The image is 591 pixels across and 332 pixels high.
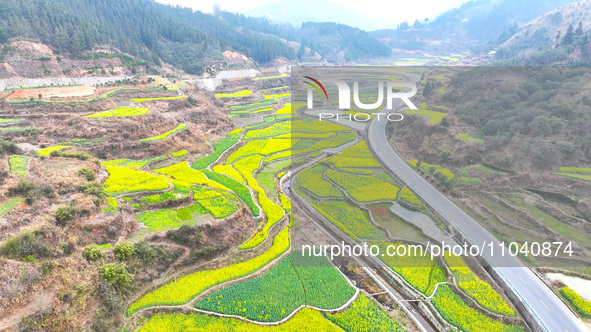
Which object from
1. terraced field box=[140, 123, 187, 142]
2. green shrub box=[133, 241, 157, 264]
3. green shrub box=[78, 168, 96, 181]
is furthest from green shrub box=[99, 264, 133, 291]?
terraced field box=[140, 123, 187, 142]

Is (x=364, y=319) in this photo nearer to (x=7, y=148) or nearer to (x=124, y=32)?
(x=7, y=148)

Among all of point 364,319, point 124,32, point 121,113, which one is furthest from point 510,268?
point 124,32

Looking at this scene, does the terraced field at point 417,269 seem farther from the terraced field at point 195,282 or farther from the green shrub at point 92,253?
the green shrub at point 92,253

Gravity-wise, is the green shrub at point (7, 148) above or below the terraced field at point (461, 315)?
above

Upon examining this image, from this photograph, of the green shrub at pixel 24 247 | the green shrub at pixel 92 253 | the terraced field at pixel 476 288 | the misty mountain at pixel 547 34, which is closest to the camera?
the green shrub at pixel 24 247

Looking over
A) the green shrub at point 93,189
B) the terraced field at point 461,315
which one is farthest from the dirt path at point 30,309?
the terraced field at point 461,315

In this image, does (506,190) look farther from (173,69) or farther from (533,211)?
(173,69)

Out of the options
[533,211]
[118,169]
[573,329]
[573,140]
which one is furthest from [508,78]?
Result: [118,169]

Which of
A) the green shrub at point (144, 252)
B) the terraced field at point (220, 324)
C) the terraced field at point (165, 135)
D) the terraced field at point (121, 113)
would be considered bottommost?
the terraced field at point (220, 324)
